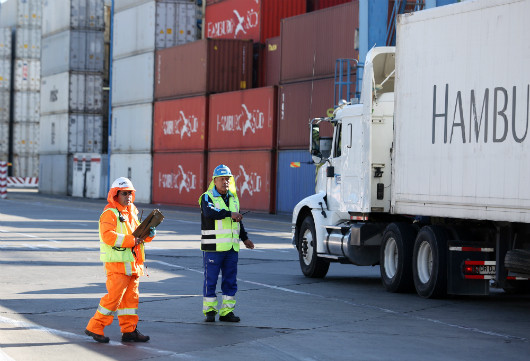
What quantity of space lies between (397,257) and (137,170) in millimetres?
43640

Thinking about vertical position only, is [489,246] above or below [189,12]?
below

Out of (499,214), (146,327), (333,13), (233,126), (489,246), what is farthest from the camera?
(233,126)

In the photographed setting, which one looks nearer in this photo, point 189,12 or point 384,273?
point 384,273

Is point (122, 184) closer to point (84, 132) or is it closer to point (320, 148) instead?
point (320, 148)

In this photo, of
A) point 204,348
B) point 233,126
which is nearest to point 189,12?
point 233,126

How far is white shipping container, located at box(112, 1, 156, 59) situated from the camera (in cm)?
5638

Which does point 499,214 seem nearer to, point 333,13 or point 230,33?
point 333,13

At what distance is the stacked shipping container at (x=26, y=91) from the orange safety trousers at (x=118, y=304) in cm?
7030

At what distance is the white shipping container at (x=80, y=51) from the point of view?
217ft

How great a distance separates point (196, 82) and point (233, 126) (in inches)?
151

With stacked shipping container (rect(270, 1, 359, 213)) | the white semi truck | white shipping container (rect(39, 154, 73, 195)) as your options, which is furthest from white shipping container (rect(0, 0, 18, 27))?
the white semi truck

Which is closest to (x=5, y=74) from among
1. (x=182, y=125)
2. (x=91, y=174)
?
Answer: (x=91, y=174)

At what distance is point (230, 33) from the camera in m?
51.4

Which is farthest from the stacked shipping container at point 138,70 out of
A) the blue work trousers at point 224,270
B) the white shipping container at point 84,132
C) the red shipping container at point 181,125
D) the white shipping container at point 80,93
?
the blue work trousers at point 224,270
